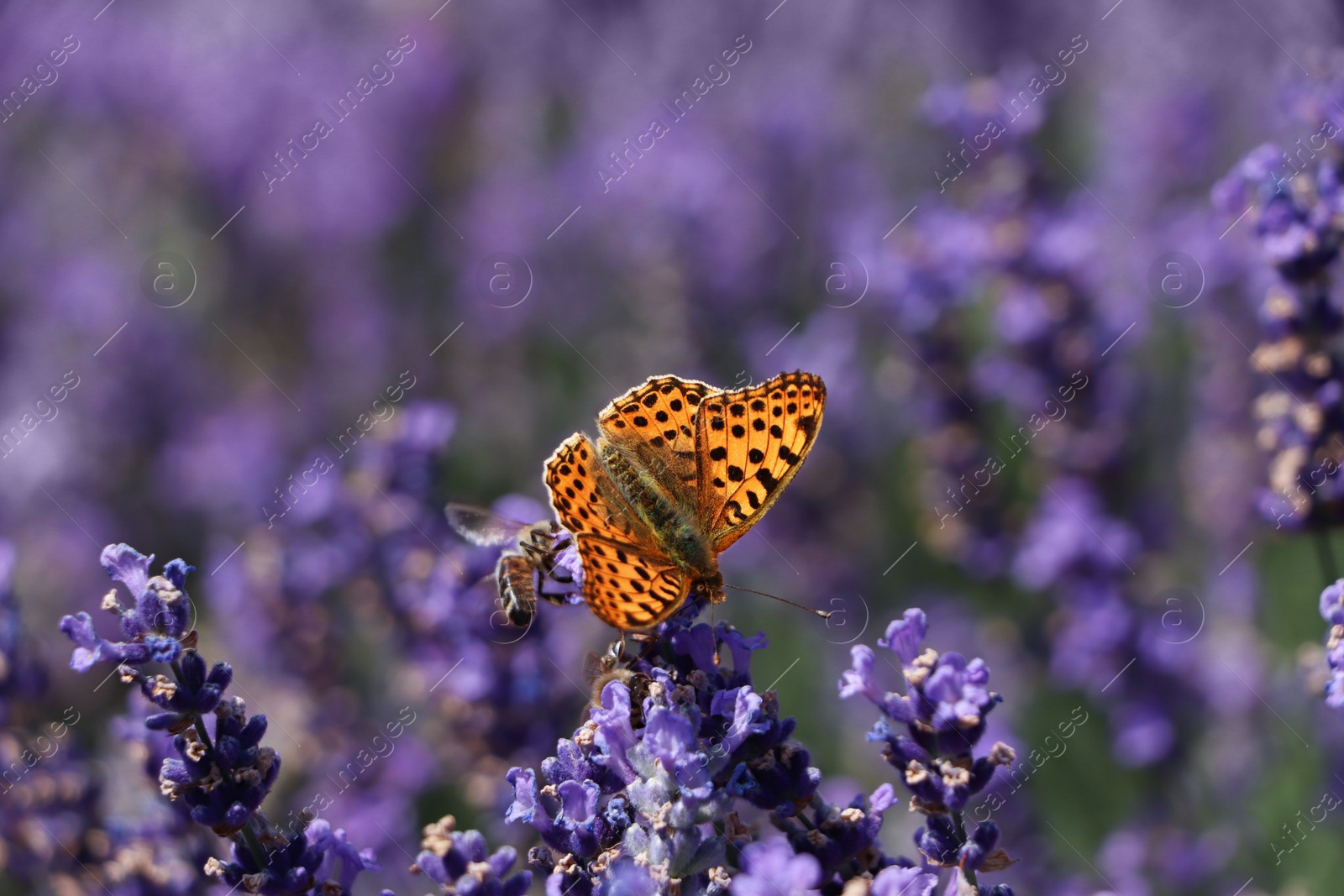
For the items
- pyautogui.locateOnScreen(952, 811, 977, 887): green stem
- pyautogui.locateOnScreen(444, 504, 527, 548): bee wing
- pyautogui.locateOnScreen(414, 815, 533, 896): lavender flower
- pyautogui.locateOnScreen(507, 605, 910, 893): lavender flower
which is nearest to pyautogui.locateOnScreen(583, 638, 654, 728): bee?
pyautogui.locateOnScreen(507, 605, 910, 893): lavender flower

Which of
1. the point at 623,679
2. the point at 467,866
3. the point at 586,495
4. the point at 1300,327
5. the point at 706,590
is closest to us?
the point at 467,866

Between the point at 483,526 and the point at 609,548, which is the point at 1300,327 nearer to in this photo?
the point at 609,548

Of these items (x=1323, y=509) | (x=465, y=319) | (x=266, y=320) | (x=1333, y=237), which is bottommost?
(x=1323, y=509)

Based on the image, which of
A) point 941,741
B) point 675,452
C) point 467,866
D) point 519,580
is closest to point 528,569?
point 519,580

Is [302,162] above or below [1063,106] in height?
above

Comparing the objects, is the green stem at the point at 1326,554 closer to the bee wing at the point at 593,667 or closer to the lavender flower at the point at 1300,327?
the lavender flower at the point at 1300,327

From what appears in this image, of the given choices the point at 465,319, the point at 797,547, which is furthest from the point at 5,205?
the point at 797,547

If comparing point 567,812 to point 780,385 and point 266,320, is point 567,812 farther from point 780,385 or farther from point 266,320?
point 266,320

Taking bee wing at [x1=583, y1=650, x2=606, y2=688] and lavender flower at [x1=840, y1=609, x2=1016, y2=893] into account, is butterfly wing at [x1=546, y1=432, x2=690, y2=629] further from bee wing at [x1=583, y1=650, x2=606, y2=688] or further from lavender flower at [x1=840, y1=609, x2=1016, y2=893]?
lavender flower at [x1=840, y1=609, x2=1016, y2=893]
